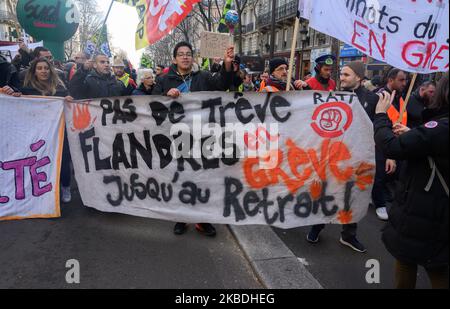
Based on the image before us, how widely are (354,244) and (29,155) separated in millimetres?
3514

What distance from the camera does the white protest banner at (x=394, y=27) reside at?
254 centimetres

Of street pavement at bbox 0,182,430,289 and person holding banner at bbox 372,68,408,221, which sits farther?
person holding banner at bbox 372,68,408,221

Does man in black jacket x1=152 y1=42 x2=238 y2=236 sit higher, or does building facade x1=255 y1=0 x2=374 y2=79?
building facade x1=255 y1=0 x2=374 y2=79

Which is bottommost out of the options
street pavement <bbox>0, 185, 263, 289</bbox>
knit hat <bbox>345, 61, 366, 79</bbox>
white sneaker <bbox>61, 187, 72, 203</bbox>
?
street pavement <bbox>0, 185, 263, 289</bbox>

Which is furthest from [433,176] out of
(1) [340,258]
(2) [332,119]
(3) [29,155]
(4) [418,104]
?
(3) [29,155]

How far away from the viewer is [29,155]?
149 inches

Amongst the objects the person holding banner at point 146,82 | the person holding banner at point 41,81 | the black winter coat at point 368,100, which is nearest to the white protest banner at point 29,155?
the person holding banner at point 41,81

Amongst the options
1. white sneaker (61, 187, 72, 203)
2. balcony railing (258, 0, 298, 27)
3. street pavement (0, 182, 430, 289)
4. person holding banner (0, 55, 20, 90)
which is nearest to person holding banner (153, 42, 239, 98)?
street pavement (0, 182, 430, 289)

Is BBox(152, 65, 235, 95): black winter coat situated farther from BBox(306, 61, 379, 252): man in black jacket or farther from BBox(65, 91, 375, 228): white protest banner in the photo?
BBox(306, 61, 379, 252): man in black jacket

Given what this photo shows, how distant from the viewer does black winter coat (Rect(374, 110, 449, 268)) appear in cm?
188

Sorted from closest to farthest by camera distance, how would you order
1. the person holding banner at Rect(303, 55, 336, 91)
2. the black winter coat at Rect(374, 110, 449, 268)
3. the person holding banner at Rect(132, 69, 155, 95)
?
the black winter coat at Rect(374, 110, 449, 268), the person holding banner at Rect(303, 55, 336, 91), the person holding banner at Rect(132, 69, 155, 95)

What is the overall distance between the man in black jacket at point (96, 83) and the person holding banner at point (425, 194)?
364cm
